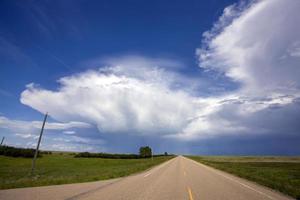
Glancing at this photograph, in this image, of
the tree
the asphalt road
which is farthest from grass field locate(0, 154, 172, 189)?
the tree

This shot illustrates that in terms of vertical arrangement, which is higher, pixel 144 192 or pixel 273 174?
pixel 273 174

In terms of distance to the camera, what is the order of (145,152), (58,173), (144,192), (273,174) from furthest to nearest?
(145,152)
(58,173)
(273,174)
(144,192)

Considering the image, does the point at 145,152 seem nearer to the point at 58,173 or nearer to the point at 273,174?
the point at 58,173

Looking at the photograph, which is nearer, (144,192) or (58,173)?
(144,192)

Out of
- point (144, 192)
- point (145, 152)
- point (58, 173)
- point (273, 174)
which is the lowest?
point (144, 192)

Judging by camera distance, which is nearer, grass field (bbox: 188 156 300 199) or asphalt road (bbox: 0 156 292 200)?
asphalt road (bbox: 0 156 292 200)

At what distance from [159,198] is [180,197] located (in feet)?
3.06

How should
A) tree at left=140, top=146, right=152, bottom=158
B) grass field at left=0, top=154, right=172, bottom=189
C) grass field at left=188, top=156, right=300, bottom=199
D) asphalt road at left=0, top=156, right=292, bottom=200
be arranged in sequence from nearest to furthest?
asphalt road at left=0, top=156, right=292, bottom=200
grass field at left=188, top=156, right=300, bottom=199
grass field at left=0, top=154, right=172, bottom=189
tree at left=140, top=146, right=152, bottom=158

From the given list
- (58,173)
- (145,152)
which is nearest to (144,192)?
(58,173)

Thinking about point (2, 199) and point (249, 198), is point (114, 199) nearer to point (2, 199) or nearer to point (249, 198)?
point (2, 199)

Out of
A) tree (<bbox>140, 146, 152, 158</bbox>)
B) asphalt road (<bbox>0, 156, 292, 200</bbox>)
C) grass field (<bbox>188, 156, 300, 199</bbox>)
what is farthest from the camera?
tree (<bbox>140, 146, 152, 158</bbox>)

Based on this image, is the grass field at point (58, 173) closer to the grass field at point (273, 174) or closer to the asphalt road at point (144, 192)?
the asphalt road at point (144, 192)

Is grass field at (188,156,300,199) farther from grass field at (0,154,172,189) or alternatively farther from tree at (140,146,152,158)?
tree at (140,146,152,158)

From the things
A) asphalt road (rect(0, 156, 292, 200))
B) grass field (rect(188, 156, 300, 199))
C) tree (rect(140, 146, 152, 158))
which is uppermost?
tree (rect(140, 146, 152, 158))
